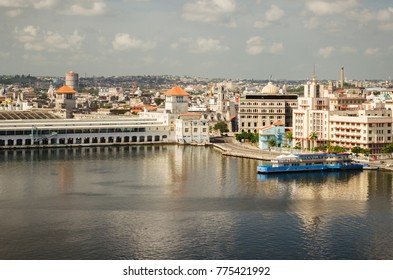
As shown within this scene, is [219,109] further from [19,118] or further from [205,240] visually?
[205,240]

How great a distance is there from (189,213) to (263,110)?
11.3m

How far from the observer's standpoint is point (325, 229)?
684 centimetres

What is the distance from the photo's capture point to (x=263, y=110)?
18609mm

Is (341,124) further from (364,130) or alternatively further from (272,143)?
(272,143)

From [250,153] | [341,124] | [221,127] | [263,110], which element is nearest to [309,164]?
[341,124]

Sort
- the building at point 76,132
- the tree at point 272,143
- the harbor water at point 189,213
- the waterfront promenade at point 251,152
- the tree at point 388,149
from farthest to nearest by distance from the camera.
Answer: the building at point 76,132
the tree at point 272,143
the tree at point 388,149
the waterfront promenade at point 251,152
the harbor water at point 189,213

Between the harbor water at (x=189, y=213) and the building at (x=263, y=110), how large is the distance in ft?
20.9

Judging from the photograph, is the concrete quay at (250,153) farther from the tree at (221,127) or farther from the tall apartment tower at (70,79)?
the tall apartment tower at (70,79)

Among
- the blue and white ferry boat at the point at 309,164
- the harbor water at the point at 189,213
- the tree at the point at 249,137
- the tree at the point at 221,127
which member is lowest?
the harbor water at the point at 189,213

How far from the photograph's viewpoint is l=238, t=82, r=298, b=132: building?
1847 cm

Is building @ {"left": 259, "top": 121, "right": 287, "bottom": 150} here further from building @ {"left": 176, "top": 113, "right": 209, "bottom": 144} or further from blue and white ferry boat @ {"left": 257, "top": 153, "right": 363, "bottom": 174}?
blue and white ferry boat @ {"left": 257, "top": 153, "right": 363, "bottom": 174}

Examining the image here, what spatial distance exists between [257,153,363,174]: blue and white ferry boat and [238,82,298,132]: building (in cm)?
677

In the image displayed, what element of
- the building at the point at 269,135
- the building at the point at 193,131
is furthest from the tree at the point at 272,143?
the building at the point at 193,131

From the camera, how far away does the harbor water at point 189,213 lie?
20.0 ft
